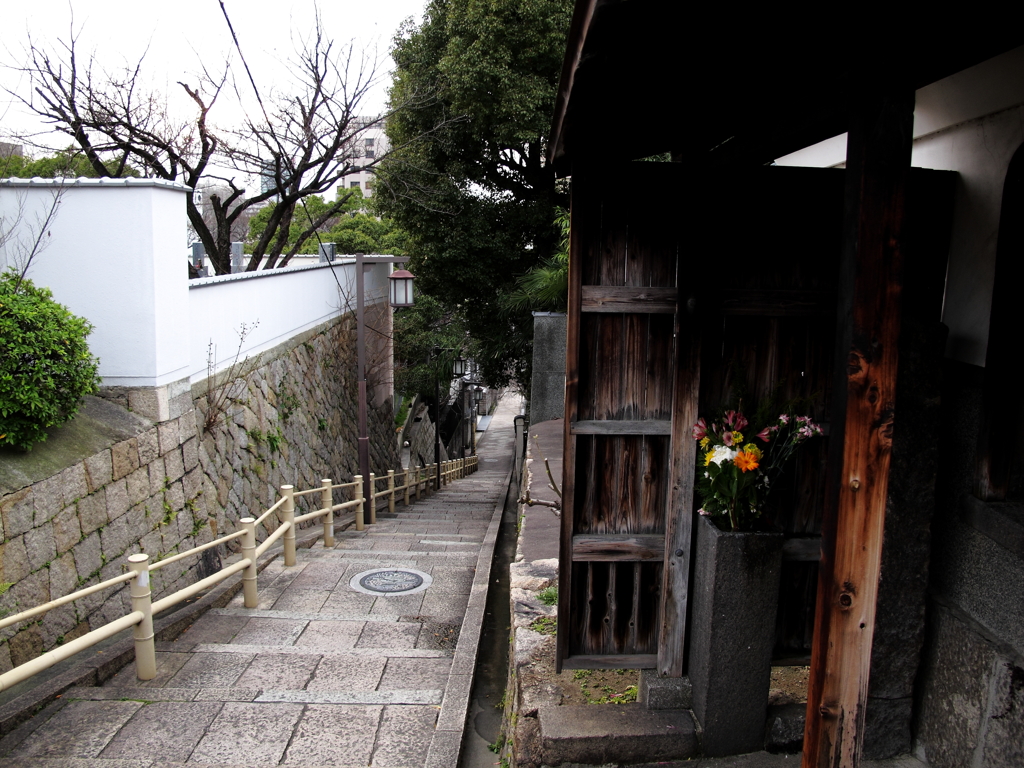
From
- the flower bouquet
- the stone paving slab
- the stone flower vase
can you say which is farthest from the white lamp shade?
the stone flower vase

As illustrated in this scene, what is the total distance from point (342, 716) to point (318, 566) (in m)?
3.34

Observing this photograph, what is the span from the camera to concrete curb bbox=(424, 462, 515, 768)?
3836mm

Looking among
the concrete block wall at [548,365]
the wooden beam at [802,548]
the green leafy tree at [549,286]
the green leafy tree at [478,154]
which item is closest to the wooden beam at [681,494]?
the wooden beam at [802,548]

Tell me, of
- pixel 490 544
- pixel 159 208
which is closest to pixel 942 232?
pixel 159 208

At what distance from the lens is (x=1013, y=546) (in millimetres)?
2500

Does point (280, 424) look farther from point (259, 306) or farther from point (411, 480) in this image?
point (411, 480)

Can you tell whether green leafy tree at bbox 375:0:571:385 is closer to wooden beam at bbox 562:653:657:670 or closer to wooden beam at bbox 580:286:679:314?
wooden beam at bbox 580:286:679:314

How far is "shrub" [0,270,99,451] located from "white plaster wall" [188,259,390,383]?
190cm

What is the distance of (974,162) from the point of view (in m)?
2.79

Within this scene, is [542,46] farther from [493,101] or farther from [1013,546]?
[1013,546]

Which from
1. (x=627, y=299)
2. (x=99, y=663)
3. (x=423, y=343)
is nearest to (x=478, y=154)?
(x=423, y=343)

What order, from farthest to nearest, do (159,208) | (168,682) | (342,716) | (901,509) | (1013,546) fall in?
1. (159,208)
2. (168,682)
3. (342,716)
4. (901,509)
5. (1013,546)

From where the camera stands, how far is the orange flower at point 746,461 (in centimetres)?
279

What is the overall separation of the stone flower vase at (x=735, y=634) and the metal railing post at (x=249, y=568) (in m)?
4.15
